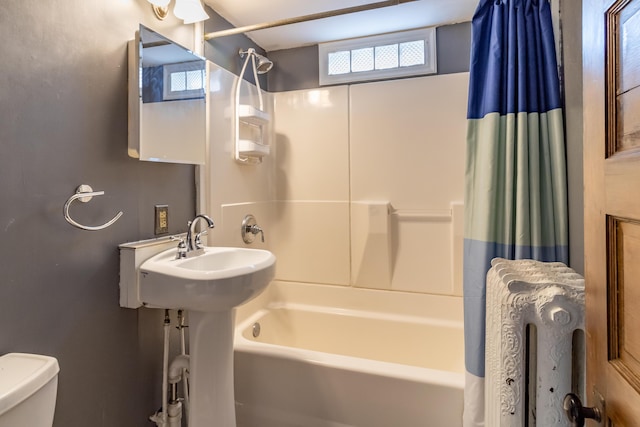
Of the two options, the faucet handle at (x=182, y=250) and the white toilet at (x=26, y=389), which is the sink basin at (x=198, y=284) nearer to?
the faucet handle at (x=182, y=250)

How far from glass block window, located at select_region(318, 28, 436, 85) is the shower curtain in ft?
2.15

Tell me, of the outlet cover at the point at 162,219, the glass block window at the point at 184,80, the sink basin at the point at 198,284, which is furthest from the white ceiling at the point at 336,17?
the sink basin at the point at 198,284

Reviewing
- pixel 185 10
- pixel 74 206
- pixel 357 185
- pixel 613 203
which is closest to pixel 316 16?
pixel 185 10

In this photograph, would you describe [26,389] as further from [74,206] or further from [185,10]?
[185,10]

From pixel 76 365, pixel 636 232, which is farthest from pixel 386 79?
pixel 76 365

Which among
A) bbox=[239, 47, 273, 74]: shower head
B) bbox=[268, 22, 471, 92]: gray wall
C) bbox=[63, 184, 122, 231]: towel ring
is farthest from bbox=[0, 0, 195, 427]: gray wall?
bbox=[268, 22, 471, 92]: gray wall

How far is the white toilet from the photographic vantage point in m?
0.76

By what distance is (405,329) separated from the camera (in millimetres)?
2016

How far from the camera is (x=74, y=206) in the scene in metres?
1.11

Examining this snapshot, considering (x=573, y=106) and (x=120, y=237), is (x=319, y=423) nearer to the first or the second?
(x=120, y=237)

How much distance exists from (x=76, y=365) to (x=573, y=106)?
1.85 metres

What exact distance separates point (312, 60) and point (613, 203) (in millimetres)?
2018

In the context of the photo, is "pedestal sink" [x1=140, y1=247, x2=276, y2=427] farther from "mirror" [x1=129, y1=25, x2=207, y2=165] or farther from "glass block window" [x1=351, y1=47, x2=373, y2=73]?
"glass block window" [x1=351, y1=47, x2=373, y2=73]

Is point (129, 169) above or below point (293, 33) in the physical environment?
below
